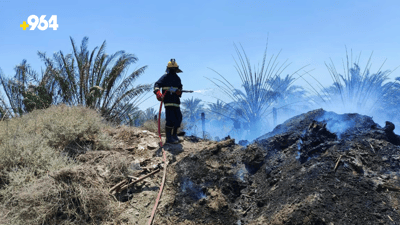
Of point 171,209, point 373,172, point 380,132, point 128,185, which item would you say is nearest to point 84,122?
point 128,185

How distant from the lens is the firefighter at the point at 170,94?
25.1ft

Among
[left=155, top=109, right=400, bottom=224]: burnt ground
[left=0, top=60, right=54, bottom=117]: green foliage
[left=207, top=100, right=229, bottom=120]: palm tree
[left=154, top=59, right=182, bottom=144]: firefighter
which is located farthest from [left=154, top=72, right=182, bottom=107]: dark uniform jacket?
[left=207, top=100, right=229, bottom=120]: palm tree

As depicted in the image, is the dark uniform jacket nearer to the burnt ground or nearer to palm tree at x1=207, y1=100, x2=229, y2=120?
the burnt ground

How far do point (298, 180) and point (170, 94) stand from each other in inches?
160

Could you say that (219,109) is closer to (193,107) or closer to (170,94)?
(193,107)

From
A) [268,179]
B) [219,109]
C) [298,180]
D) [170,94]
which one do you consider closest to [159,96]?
[170,94]

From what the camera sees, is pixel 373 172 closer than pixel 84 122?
Yes

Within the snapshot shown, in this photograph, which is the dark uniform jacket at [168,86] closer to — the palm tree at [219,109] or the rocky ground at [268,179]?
the rocky ground at [268,179]

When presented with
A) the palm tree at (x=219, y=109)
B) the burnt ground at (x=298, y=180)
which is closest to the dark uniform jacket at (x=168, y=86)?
the burnt ground at (x=298, y=180)

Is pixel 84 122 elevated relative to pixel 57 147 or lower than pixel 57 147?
elevated

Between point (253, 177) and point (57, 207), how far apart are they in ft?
12.8

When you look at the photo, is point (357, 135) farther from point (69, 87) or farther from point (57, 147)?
point (69, 87)

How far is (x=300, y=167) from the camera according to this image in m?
5.41

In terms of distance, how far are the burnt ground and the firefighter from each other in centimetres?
69
